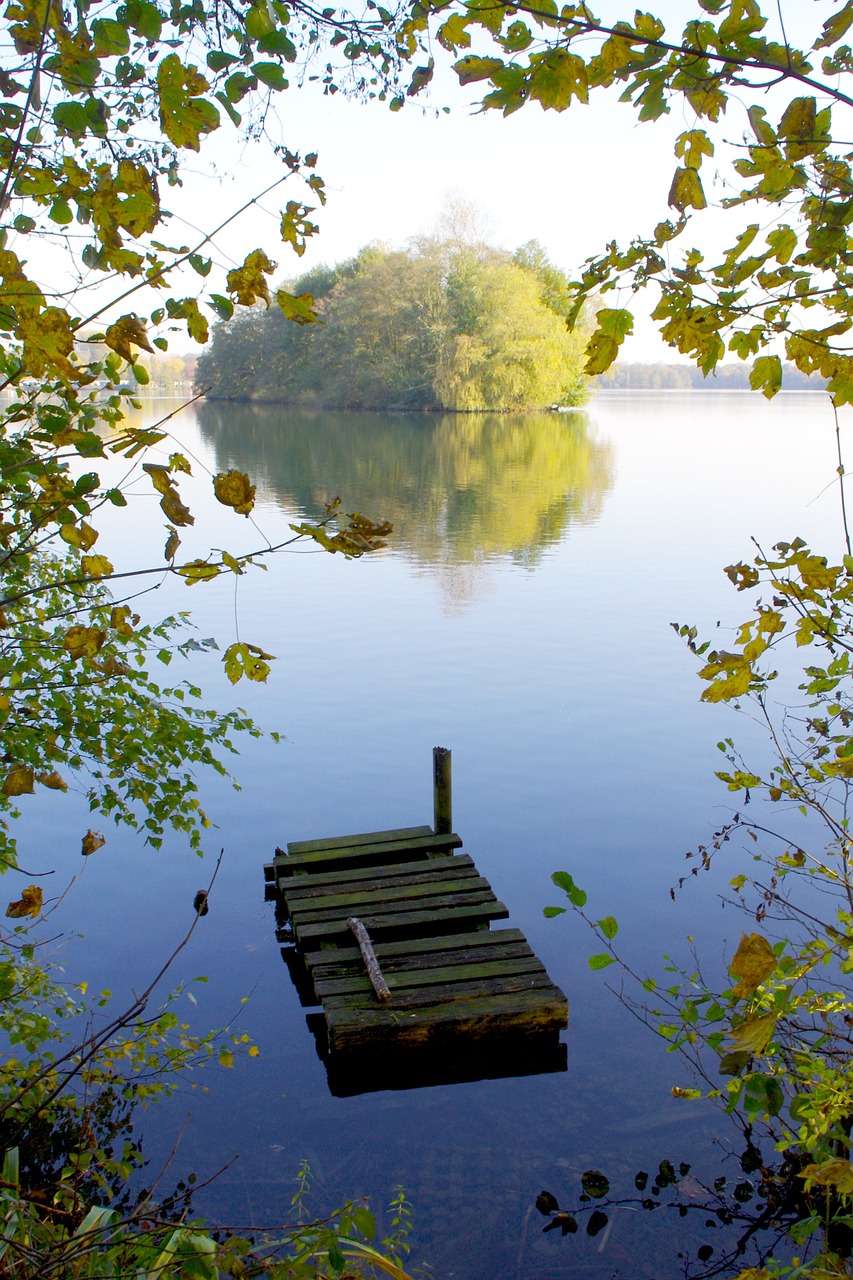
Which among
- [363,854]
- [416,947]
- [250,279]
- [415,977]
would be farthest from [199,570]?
[363,854]

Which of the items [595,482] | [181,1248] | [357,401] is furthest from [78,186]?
[357,401]

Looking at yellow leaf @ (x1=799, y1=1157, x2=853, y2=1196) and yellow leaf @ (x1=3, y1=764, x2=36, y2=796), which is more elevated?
yellow leaf @ (x1=3, y1=764, x2=36, y2=796)

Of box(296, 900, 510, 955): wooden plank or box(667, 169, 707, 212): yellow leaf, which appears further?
box(296, 900, 510, 955): wooden plank

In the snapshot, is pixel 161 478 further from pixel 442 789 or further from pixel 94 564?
pixel 442 789

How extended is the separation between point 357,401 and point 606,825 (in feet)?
209

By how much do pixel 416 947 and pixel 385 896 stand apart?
Result: 70 cm

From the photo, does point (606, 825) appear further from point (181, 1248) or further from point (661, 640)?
point (181, 1248)

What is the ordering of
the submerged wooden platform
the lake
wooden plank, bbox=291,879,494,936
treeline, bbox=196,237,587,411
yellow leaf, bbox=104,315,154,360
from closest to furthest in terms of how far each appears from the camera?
yellow leaf, bbox=104,315,154,360
the lake
the submerged wooden platform
wooden plank, bbox=291,879,494,936
treeline, bbox=196,237,587,411

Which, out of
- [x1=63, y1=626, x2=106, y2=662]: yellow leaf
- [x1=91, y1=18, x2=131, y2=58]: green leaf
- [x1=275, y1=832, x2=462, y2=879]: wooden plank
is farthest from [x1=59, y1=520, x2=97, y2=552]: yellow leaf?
[x1=275, y1=832, x2=462, y2=879]: wooden plank

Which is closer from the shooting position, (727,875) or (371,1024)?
(371,1024)

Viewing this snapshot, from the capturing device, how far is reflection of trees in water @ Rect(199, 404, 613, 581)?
22156 millimetres

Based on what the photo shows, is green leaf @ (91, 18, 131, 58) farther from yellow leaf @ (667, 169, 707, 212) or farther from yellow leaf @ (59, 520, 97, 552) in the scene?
yellow leaf @ (667, 169, 707, 212)

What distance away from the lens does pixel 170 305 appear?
2279 mm

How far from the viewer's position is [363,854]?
7.67 meters
